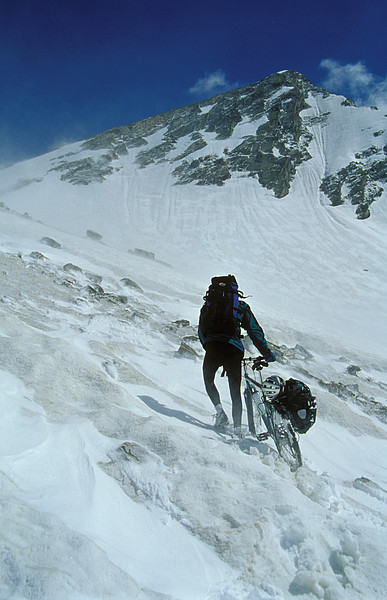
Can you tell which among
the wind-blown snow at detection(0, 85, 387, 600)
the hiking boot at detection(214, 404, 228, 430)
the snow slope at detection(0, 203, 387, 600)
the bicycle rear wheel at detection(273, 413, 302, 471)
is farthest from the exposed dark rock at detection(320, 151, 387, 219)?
the snow slope at detection(0, 203, 387, 600)

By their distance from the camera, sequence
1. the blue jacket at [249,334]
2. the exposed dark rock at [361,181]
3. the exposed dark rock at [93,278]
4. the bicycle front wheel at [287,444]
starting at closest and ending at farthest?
the bicycle front wheel at [287,444] → the blue jacket at [249,334] → the exposed dark rock at [93,278] → the exposed dark rock at [361,181]

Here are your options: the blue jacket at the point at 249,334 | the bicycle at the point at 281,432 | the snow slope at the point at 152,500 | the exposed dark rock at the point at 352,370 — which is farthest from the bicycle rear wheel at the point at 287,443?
the exposed dark rock at the point at 352,370

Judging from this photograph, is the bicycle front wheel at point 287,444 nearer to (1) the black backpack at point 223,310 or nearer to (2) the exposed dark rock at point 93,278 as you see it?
(1) the black backpack at point 223,310

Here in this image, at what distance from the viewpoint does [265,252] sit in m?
33.1

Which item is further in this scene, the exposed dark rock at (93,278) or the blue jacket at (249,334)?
the exposed dark rock at (93,278)

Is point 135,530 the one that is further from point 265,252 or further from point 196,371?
point 265,252

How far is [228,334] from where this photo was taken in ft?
13.6

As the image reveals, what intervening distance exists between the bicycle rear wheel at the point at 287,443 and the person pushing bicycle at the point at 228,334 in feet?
1.73

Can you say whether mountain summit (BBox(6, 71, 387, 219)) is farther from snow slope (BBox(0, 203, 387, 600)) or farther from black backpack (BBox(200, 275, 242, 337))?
snow slope (BBox(0, 203, 387, 600))

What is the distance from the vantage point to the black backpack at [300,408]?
3.45 m

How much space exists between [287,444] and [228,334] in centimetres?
127

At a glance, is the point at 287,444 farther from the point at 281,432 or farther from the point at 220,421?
the point at 220,421

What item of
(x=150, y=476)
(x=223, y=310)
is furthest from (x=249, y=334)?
(x=150, y=476)

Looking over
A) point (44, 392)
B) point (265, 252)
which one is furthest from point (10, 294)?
point (265, 252)
